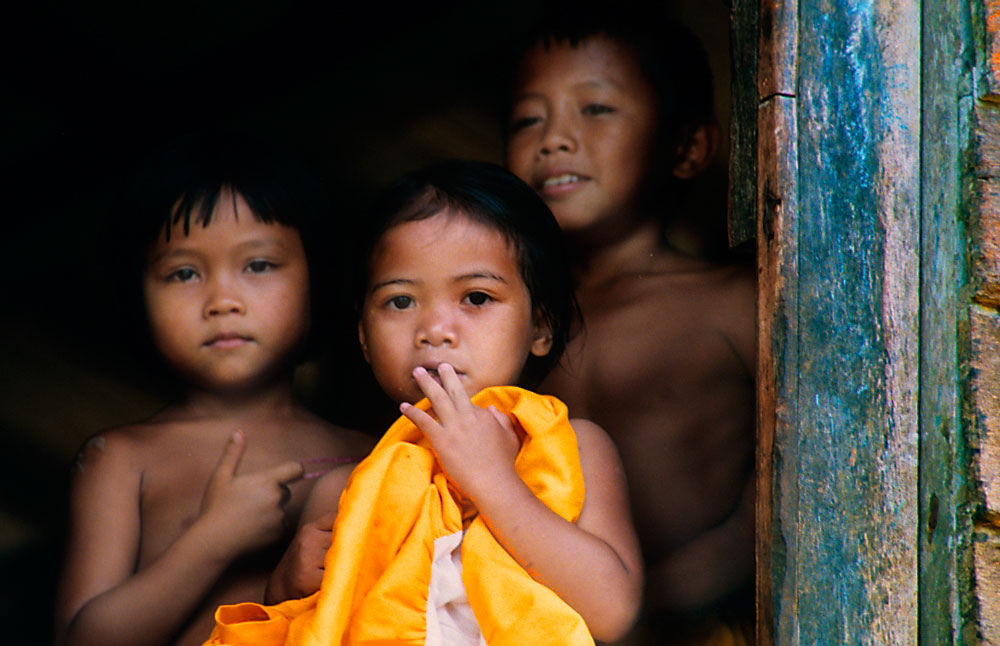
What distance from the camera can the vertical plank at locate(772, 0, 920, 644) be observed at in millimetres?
1427

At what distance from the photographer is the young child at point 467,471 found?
1.53 m

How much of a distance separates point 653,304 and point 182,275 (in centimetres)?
88

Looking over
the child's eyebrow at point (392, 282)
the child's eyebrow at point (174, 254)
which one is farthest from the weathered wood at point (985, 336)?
the child's eyebrow at point (174, 254)

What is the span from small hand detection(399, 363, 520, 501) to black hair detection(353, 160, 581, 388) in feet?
0.95

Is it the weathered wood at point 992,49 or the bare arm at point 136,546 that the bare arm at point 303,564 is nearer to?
the bare arm at point 136,546

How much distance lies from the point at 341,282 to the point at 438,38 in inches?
27.1

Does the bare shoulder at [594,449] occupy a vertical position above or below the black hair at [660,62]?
below

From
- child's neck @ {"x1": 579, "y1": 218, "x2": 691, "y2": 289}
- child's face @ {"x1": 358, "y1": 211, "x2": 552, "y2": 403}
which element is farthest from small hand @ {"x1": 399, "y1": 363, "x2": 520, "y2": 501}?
child's neck @ {"x1": 579, "y1": 218, "x2": 691, "y2": 289}

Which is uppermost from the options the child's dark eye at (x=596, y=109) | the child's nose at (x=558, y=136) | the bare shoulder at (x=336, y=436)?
the child's dark eye at (x=596, y=109)

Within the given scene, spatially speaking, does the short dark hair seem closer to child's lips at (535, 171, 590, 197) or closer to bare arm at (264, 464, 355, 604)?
child's lips at (535, 171, 590, 197)

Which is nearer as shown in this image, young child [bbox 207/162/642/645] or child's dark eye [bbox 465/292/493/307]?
young child [bbox 207/162/642/645]

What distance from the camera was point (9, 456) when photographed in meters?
2.41

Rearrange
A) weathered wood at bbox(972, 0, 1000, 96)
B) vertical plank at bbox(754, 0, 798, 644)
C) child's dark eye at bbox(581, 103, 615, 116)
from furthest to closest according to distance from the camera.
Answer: child's dark eye at bbox(581, 103, 615, 116) < weathered wood at bbox(972, 0, 1000, 96) < vertical plank at bbox(754, 0, 798, 644)

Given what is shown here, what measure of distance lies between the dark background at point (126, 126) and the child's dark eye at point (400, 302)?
54 cm
